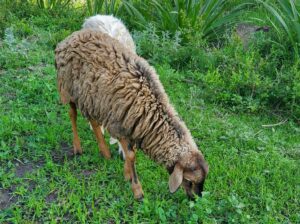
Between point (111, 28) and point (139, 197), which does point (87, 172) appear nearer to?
point (139, 197)

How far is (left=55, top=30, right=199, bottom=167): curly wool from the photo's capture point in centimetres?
410

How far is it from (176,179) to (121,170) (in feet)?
3.19

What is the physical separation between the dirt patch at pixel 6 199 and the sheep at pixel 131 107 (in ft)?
3.47

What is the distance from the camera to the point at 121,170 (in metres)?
4.72

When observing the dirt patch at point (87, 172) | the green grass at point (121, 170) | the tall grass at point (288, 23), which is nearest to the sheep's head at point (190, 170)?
the green grass at point (121, 170)

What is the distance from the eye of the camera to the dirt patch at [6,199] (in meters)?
4.11

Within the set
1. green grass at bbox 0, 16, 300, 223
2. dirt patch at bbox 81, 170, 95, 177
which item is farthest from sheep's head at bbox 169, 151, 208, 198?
dirt patch at bbox 81, 170, 95, 177

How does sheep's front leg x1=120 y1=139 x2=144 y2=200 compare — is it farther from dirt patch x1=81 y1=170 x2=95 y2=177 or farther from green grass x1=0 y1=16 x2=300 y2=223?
dirt patch x1=81 y1=170 x2=95 y2=177

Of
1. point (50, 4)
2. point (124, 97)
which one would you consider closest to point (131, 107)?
point (124, 97)

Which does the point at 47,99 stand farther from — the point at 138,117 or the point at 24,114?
the point at 138,117

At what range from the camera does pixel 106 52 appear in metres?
4.40

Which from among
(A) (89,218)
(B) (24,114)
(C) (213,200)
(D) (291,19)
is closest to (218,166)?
(C) (213,200)

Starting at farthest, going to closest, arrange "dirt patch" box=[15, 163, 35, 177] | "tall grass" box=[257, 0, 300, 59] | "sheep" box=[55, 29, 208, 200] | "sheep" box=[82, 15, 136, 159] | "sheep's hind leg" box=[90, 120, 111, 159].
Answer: "tall grass" box=[257, 0, 300, 59]
"sheep" box=[82, 15, 136, 159]
"sheep's hind leg" box=[90, 120, 111, 159]
"dirt patch" box=[15, 163, 35, 177]
"sheep" box=[55, 29, 208, 200]

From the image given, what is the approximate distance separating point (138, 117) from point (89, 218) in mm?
996
